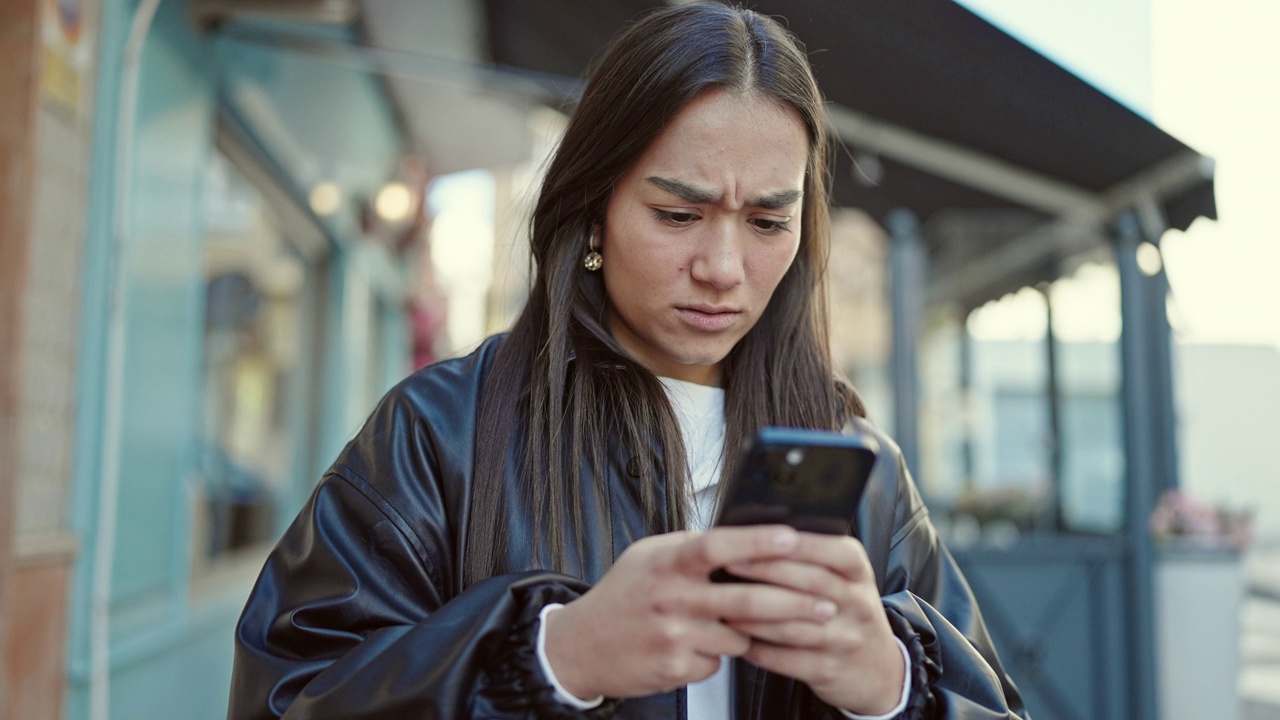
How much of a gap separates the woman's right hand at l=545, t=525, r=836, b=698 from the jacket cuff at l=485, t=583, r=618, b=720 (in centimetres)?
5

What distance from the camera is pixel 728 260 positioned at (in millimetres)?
1439

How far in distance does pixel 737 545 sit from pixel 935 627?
0.49 m

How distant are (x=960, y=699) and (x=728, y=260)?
0.57m

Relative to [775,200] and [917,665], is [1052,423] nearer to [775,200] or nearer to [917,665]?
[775,200]

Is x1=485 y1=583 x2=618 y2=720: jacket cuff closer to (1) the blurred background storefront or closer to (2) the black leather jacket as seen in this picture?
(2) the black leather jacket

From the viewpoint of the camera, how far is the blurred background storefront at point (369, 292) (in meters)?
3.10

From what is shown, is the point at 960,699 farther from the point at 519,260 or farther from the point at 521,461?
the point at 519,260

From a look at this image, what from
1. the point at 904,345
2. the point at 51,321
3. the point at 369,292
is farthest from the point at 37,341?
the point at 369,292

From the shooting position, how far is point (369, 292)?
9.53 m

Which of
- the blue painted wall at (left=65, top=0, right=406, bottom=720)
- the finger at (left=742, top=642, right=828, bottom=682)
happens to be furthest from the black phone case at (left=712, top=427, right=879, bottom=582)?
the blue painted wall at (left=65, top=0, right=406, bottom=720)

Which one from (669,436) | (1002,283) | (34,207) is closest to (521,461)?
(669,436)

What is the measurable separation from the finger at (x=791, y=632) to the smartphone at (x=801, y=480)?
0.09 metres

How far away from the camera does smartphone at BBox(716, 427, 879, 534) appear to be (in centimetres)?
101


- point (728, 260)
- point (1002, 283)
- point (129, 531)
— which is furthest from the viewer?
point (1002, 283)
